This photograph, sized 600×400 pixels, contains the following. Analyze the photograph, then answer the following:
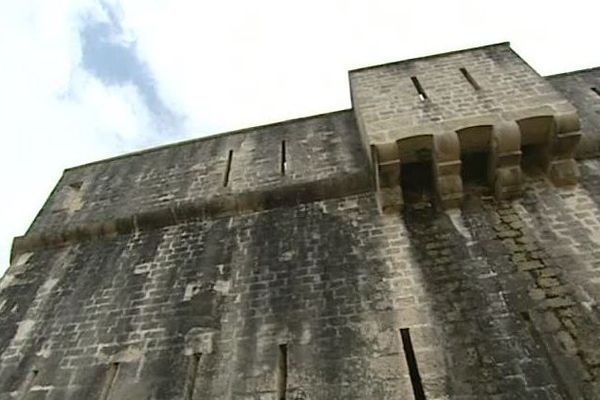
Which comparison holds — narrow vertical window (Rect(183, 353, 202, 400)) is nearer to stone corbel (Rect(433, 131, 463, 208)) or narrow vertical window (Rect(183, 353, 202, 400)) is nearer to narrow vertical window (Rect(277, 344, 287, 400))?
narrow vertical window (Rect(277, 344, 287, 400))

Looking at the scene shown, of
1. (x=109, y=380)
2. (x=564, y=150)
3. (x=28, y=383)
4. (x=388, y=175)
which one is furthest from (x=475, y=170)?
(x=28, y=383)

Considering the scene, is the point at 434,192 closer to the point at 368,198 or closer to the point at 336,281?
the point at 368,198

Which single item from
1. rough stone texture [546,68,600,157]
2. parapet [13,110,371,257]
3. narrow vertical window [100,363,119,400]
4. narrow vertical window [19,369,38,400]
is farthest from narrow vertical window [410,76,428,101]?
narrow vertical window [19,369,38,400]

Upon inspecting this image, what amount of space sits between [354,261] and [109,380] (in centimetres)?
289

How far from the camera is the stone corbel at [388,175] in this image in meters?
6.54

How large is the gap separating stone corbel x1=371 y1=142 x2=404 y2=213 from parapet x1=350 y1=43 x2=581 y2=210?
1cm

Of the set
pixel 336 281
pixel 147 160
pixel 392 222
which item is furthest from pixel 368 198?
pixel 147 160

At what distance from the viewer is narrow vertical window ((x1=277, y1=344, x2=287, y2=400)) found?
4809 millimetres

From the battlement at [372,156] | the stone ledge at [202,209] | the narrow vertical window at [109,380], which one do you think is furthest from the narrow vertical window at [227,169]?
the narrow vertical window at [109,380]

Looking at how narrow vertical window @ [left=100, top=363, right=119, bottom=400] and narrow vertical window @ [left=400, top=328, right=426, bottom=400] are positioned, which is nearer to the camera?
narrow vertical window @ [left=400, top=328, right=426, bottom=400]

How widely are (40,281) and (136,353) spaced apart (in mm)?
2464

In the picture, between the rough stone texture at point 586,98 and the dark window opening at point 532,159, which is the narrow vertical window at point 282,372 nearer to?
the dark window opening at point 532,159

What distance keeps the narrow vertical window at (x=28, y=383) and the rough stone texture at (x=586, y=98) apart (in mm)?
7180

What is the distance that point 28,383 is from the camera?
5598 mm
